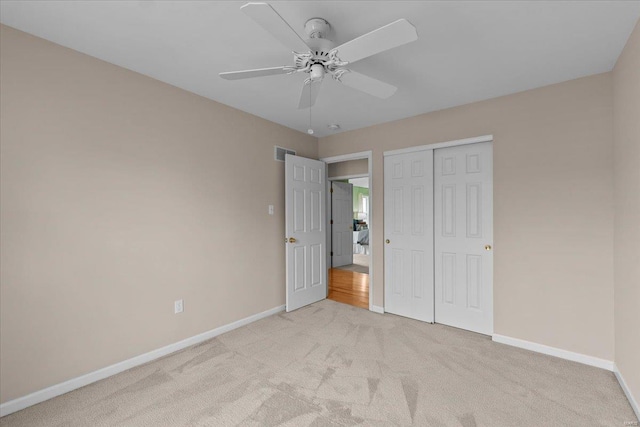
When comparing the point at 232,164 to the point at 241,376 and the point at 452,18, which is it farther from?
the point at 452,18

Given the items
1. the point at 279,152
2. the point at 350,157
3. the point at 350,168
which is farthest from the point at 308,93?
the point at 350,168

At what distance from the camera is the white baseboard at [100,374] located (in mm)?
1896

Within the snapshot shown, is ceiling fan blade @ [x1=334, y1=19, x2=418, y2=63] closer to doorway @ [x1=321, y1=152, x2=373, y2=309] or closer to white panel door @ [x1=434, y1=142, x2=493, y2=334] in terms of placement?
white panel door @ [x1=434, y1=142, x2=493, y2=334]

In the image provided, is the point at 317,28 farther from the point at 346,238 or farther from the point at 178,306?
the point at 346,238

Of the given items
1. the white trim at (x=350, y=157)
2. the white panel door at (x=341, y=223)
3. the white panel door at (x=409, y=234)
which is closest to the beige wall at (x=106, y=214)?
the white trim at (x=350, y=157)

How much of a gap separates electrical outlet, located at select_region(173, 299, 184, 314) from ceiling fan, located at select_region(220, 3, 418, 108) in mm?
2131

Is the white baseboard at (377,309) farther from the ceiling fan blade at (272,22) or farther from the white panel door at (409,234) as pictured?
the ceiling fan blade at (272,22)

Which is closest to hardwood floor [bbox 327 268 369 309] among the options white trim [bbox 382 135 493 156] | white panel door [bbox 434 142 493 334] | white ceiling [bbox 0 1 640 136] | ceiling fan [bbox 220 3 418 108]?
white panel door [bbox 434 142 493 334]

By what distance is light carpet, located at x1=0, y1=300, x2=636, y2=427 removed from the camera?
1.82 m

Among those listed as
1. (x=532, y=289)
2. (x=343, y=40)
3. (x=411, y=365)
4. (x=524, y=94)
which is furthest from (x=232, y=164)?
(x=532, y=289)

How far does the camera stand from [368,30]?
1.86 meters

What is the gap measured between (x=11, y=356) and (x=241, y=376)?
59.8 inches

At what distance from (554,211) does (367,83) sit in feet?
7.04

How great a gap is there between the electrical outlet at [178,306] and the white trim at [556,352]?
10.4 ft
